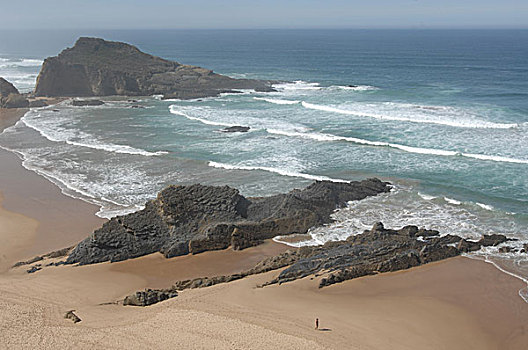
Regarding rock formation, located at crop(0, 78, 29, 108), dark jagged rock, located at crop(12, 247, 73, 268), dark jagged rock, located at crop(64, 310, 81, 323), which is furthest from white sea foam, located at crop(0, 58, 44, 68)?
dark jagged rock, located at crop(64, 310, 81, 323)

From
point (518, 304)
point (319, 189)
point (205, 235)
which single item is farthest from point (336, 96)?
point (518, 304)

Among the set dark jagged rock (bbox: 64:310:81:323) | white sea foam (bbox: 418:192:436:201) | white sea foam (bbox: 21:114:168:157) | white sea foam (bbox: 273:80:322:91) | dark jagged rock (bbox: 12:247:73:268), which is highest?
white sea foam (bbox: 273:80:322:91)

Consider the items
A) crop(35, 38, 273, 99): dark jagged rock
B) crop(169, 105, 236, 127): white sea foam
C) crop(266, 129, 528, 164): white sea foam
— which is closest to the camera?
crop(266, 129, 528, 164): white sea foam

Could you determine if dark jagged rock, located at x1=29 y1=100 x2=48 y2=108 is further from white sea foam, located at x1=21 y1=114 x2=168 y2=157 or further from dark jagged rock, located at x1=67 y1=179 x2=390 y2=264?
dark jagged rock, located at x1=67 y1=179 x2=390 y2=264

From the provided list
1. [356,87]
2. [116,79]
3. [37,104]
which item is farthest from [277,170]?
[116,79]

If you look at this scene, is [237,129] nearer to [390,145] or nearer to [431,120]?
[390,145]

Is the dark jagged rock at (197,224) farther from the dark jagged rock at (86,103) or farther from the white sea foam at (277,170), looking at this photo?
the dark jagged rock at (86,103)
